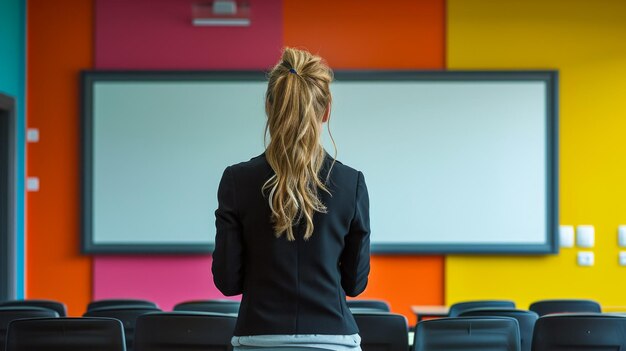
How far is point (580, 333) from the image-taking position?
3.48 m

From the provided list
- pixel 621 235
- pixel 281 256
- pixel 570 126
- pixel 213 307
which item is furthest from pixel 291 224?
pixel 621 235

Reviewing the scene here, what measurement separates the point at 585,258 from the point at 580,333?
390 cm

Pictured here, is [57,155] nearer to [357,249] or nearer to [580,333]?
[580,333]

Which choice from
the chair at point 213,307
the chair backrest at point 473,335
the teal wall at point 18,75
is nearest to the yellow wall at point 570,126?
the chair at point 213,307

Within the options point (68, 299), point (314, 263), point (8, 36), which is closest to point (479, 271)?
point (68, 299)

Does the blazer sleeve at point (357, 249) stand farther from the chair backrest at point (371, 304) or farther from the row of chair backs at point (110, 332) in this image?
the chair backrest at point (371, 304)

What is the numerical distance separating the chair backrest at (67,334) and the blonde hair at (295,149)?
68.3 inches

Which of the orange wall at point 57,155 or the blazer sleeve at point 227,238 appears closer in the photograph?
the blazer sleeve at point 227,238

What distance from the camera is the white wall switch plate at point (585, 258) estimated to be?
716 centimetres

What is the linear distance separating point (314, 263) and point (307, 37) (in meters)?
5.61

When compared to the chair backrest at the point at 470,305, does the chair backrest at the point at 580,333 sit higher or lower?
higher

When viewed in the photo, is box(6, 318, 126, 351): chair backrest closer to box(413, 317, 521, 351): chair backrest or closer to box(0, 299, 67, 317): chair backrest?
Result: box(413, 317, 521, 351): chair backrest

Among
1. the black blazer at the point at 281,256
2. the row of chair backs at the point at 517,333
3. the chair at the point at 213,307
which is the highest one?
the black blazer at the point at 281,256

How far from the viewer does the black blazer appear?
178cm
